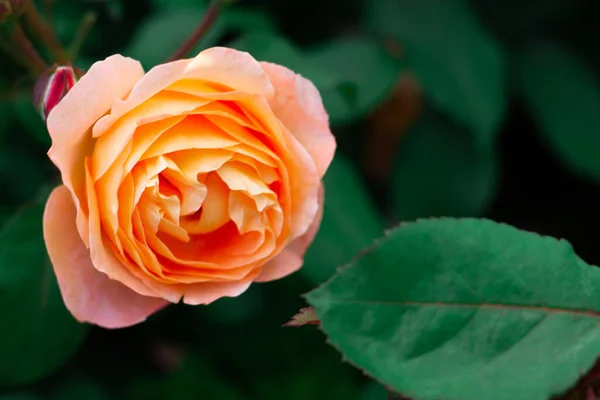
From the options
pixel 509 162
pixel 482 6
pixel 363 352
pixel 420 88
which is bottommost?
pixel 509 162

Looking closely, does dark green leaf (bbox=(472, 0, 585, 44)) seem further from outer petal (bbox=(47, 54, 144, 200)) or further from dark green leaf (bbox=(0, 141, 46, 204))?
outer petal (bbox=(47, 54, 144, 200))

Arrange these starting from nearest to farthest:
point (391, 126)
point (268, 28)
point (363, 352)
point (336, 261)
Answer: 1. point (363, 352)
2. point (336, 261)
3. point (268, 28)
4. point (391, 126)

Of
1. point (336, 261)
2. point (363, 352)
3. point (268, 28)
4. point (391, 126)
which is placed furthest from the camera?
point (391, 126)

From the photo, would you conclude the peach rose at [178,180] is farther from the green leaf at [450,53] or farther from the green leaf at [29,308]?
the green leaf at [450,53]

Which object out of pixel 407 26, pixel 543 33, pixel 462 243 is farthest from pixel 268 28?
pixel 462 243

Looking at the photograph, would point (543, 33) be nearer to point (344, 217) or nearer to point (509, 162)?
point (509, 162)

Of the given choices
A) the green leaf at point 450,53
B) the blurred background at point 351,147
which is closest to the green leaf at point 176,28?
the blurred background at point 351,147

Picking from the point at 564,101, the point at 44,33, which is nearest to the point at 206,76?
the point at 44,33
